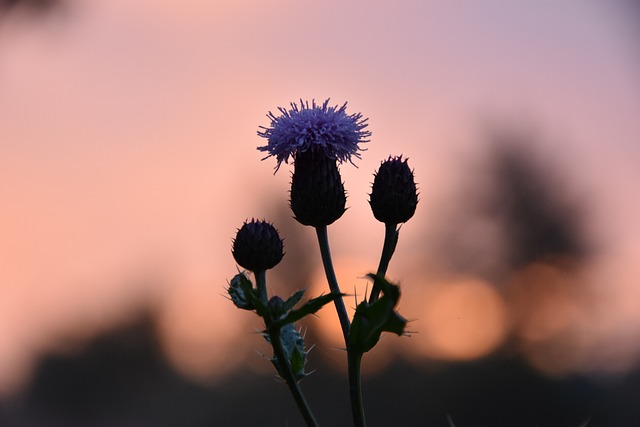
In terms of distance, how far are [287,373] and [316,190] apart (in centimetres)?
102

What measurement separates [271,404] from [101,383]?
36.4 ft

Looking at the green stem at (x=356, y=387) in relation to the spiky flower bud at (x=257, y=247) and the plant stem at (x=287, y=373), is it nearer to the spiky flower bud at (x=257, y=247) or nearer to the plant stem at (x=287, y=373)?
the plant stem at (x=287, y=373)

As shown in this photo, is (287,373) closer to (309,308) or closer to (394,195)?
(309,308)

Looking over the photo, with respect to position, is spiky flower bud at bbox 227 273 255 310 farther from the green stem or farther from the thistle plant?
the green stem

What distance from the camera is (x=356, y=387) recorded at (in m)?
3.42

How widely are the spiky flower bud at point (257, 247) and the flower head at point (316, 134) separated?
355 mm

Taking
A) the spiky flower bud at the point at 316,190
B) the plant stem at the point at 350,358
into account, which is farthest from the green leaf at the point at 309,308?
the spiky flower bud at the point at 316,190

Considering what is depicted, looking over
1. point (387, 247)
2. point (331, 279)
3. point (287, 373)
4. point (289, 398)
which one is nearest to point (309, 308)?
point (287, 373)

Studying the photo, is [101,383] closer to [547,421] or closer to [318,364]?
[318,364]

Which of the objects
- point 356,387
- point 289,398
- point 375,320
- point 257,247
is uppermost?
point 257,247

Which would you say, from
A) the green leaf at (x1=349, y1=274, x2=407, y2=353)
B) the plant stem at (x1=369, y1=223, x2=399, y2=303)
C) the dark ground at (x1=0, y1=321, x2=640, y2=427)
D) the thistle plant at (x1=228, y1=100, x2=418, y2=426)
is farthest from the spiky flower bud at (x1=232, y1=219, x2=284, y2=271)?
the dark ground at (x1=0, y1=321, x2=640, y2=427)

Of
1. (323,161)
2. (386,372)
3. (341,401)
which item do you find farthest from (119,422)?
(323,161)

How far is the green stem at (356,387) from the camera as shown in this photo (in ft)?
11.0

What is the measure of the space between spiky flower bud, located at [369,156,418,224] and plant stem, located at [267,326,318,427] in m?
0.98
